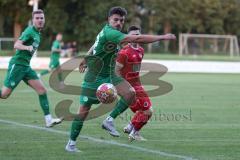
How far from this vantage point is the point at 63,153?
9.68 meters

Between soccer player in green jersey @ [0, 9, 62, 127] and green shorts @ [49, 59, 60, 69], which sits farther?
green shorts @ [49, 59, 60, 69]

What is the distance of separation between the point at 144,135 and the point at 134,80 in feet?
3.32

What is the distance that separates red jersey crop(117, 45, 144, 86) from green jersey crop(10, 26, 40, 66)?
1.66 m

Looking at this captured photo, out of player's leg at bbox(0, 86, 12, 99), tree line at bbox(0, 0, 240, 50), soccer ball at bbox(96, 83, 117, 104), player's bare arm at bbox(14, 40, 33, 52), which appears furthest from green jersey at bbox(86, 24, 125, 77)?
tree line at bbox(0, 0, 240, 50)

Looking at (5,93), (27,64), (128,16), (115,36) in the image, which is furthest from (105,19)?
(115,36)

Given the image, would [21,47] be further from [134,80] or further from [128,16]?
[128,16]

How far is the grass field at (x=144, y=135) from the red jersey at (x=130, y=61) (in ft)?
3.56

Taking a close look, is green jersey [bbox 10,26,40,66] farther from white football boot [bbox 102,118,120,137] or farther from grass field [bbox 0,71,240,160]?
white football boot [bbox 102,118,120,137]

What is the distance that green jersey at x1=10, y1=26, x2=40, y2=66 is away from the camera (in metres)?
12.1

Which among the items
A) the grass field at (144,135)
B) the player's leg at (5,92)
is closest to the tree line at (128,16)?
the grass field at (144,135)

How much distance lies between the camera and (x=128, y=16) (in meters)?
68.1

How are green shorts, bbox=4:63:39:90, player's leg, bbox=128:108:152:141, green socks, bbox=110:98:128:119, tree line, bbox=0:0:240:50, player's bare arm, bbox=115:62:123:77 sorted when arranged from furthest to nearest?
tree line, bbox=0:0:240:50, green shorts, bbox=4:63:39:90, green socks, bbox=110:98:128:119, player's bare arm, bbox=115:62:123:77, player's leg, bbox=128:108:152:141

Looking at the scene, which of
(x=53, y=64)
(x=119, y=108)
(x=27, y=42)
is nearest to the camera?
Answer: (x=119, y=108)

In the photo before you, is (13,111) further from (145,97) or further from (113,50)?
(113,50)
